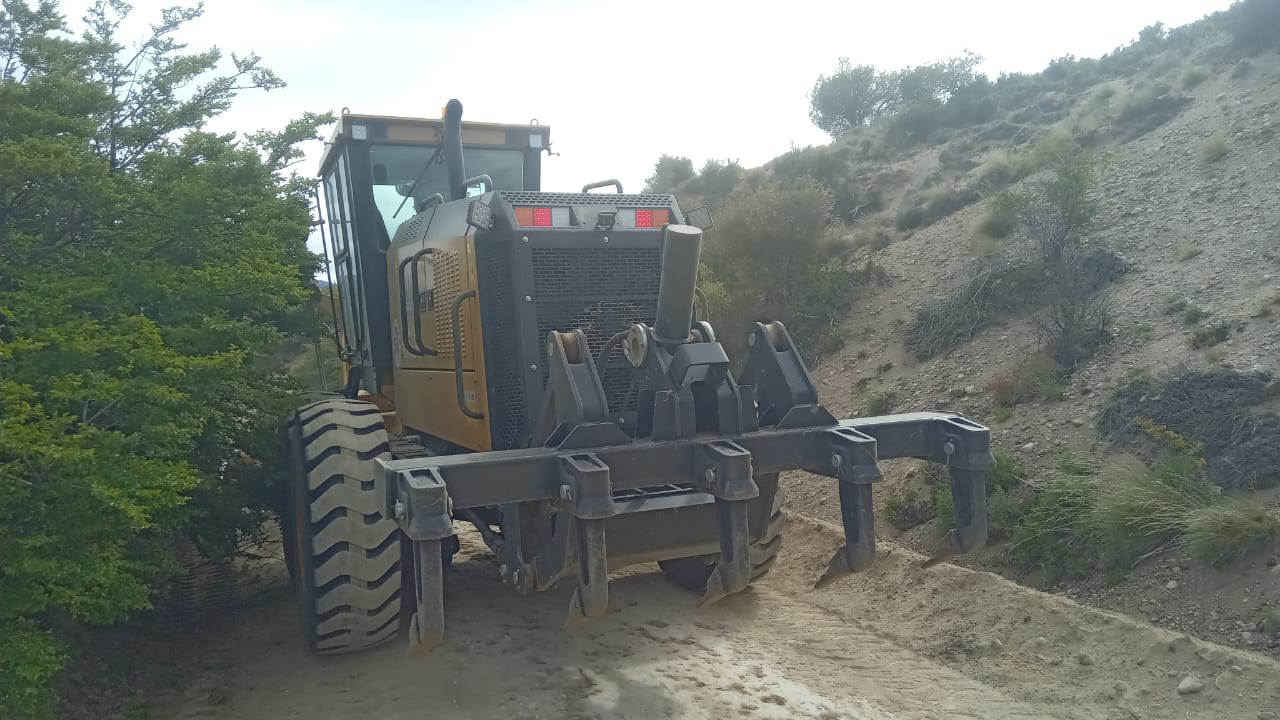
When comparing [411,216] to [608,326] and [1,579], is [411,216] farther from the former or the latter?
→ [1,579]

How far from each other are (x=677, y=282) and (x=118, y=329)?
9.70 feet

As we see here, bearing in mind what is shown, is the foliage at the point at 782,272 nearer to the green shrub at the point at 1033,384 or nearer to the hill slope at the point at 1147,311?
the hill slope at the point at 1147,311

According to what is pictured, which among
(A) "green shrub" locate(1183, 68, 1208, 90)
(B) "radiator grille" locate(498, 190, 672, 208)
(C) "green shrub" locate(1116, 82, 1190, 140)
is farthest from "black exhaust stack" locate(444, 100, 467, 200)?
(A) "green shrub" locate(1183, 68, 1208, 90)

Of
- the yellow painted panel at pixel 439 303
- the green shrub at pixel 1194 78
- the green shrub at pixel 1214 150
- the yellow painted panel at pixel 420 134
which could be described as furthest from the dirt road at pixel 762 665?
the green shrub at pixel 1194 78

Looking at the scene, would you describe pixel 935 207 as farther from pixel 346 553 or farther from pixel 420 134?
pixel 346 553

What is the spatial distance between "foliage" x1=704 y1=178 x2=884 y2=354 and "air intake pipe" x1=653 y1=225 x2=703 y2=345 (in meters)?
8.49

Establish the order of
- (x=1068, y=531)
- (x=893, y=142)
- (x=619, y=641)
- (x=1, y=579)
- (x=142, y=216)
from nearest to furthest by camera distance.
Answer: (x=1, y=579) < (x=619, y=641) < (x=142, y=216) < (x=1068, y=531) < (x=893, y=142)

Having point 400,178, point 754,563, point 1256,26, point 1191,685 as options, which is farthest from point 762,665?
point 1256,26

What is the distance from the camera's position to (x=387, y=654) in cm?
512

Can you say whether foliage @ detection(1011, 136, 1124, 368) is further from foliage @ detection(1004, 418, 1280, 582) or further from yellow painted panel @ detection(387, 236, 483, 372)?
yellow painted panel @ detection(387, 236, 483, 372)

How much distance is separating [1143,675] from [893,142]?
21.3m

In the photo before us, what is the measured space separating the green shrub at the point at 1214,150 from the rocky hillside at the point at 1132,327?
45 mm

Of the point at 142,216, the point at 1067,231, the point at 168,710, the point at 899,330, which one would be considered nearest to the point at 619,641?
the point at 168,710

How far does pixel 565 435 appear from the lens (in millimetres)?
4258
